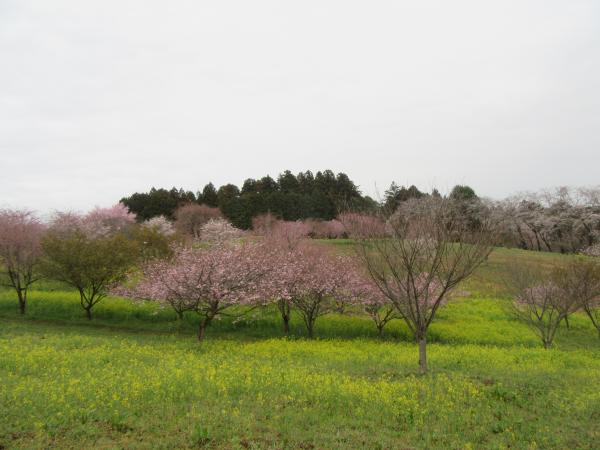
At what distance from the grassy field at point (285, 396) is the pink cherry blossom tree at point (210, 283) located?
223cm

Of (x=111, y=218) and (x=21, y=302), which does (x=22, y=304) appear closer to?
(x=21, y=302)

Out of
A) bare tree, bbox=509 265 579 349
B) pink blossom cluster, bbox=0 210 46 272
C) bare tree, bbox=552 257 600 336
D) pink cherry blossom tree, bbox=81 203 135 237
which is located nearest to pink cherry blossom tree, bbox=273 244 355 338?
bare tree, bbox=509 265 579 349

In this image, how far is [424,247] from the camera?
14.8m

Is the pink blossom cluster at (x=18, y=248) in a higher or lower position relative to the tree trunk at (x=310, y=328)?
higher

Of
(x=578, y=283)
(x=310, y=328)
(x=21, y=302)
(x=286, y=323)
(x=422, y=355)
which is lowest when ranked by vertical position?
(x=310, y=328)

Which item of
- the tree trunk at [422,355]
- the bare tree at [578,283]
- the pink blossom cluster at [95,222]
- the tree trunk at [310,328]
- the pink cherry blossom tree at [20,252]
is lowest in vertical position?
the tree trunk at [310,328]

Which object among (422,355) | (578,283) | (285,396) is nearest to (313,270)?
(422,355)

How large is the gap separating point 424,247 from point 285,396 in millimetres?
7003

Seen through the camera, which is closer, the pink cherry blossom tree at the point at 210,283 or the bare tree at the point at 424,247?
the bare tree at the point at 424,247

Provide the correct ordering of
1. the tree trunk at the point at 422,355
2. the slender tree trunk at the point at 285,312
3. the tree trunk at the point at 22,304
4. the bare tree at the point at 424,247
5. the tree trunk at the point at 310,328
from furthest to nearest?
the tree trunk at the point at 22,304 < the slender tree trunk at the point at 285,312 < the tree trunk at the point at 310,328 < the tree trunk at the point at 422,355 < the bare tree at the point at 424,247

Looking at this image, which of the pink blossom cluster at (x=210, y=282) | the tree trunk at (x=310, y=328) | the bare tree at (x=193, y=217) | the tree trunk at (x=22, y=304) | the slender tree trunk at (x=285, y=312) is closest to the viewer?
the pink blossom cluster at (x=210, y=282)

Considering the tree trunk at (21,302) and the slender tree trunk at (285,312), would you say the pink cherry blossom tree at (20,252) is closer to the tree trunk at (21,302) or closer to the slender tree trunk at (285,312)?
the tree trunk at (21,302)

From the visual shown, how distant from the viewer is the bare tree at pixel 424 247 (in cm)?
1439

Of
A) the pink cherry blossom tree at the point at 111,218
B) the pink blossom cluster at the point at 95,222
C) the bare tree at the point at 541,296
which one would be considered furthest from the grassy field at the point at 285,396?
the pink cherry blossom tree at the point at 111,218
